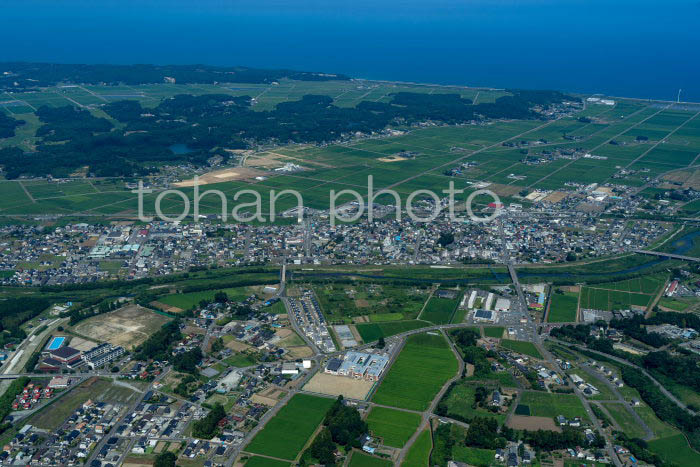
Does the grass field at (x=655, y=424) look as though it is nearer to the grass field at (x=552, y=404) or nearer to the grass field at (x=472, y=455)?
the grass field at (x=552, y=404)

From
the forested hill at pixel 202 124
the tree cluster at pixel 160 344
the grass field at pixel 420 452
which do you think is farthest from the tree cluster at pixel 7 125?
the grass field at pixel 420 452

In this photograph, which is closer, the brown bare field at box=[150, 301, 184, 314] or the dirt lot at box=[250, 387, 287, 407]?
the dirt lot at box=[250, 387, 287, 407]

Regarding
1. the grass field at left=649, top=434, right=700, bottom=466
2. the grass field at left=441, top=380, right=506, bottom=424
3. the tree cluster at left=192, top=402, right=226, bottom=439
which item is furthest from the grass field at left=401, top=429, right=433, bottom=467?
the grass field at left=649, top=434, right=700, bottom=466

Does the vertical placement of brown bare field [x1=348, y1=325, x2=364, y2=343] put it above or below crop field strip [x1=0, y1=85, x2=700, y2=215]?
below

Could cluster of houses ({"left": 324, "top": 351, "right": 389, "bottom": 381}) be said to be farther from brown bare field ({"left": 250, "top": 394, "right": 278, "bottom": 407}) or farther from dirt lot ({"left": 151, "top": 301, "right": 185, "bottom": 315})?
dirt lot ({"left": 151, "top": 301, "right": 185, "bottom": 315})

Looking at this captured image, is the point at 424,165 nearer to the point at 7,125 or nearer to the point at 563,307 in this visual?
the point at 563,307

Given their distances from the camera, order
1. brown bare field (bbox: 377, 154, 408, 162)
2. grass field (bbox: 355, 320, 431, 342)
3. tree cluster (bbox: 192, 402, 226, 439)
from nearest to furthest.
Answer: tree cluster (bbox: 192, 402, 226, 439), grass field (bbox: 355, 320, 431, 342), brown bare field (bbox: 377, 154, 408, 162)
